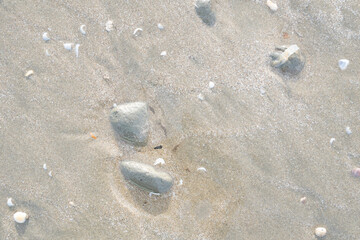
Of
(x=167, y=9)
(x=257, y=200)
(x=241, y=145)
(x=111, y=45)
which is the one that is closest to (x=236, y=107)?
(x=241, y=145)

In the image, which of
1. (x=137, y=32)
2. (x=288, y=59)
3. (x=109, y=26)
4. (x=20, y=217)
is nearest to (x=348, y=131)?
(x=288, y=59)

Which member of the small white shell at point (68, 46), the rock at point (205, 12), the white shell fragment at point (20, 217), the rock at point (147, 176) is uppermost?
the rock at point (205, 12)

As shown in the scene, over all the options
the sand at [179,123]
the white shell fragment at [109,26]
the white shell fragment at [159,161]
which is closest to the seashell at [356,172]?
the sand at [179,123]

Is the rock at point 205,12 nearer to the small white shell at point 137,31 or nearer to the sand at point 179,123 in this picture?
the sand at point 179,123

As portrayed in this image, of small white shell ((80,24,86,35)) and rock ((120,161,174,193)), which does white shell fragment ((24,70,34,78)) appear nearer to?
small white shell ((80,24,86,35))

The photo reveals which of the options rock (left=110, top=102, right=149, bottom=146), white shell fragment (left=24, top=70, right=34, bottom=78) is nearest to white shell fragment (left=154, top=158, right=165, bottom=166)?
rock (left=110, top=102, right=149, bottom=146)
